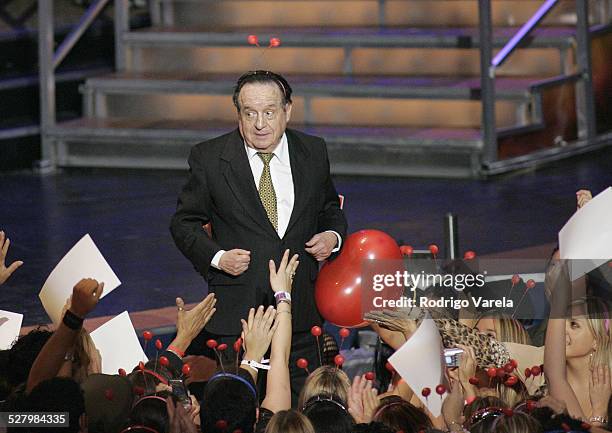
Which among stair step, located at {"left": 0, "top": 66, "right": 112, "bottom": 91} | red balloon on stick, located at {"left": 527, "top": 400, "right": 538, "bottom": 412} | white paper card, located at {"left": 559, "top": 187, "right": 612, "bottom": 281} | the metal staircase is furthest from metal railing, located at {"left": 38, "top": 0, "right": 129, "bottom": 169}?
red balloon on stick, located at {"left": 527, "top": 400, "right": 538, "bottom": 412}

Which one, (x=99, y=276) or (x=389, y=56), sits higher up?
(x=389, y=56)

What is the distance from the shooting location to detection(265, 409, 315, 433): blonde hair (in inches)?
104

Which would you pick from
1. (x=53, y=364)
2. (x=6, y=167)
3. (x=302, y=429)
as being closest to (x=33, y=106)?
(x=6, y=167)

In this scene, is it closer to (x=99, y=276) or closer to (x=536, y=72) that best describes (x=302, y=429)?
(x=99, y=276)

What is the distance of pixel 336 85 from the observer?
28.0ft

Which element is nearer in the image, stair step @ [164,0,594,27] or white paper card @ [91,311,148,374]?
white paper card @ [91,311,148,374]

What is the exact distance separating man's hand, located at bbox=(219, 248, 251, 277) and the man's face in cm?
32

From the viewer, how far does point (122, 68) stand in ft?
31.2

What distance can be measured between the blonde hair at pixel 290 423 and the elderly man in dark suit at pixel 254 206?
102 centimetres

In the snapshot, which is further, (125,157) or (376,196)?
(125,157)

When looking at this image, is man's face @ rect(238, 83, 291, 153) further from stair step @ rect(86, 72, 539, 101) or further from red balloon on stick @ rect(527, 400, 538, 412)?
stair step @ rect(86, 72, 539, 101)

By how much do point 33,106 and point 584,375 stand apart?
6356 mm

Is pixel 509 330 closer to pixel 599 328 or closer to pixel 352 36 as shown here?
pixel 599 328

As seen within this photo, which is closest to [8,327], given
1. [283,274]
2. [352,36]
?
[283,274]
